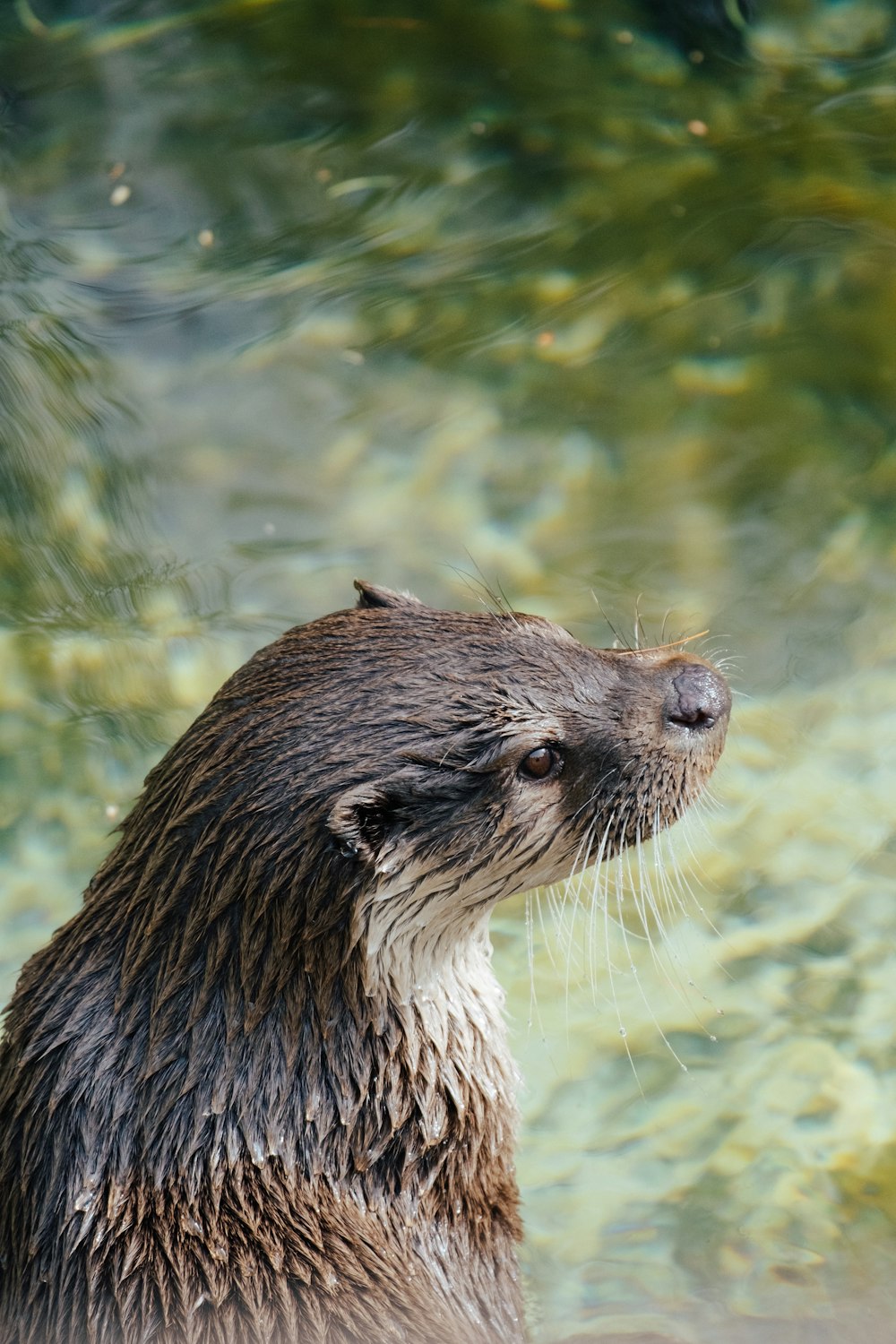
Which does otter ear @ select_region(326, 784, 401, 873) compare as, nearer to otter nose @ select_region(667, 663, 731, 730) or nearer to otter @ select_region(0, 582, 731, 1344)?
otter @ select_region(0, 582, 731, 1344)

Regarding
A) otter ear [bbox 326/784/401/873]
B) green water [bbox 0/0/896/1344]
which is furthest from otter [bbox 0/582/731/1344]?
green water [bbox 0/0/896/1344]

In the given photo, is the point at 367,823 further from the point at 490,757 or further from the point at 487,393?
the point at 487,393

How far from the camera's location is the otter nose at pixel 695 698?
2.71 meters

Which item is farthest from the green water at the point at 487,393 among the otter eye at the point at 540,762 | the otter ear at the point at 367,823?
the otter ear at the point at 367,823

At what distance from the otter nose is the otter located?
7 centimetres

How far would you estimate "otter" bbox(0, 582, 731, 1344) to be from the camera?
2279mm

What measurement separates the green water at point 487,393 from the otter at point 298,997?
1.24 metres

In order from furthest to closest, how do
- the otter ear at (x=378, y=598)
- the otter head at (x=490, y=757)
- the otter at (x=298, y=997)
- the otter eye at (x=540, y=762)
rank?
the otter ear at (x=378, y=598)
the otter eye at (x=540, y=762)
the otter head at (x=490, y=757)
the otter at (x=298, y=997)

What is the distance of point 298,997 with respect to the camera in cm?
242

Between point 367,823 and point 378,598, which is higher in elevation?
point 378,598

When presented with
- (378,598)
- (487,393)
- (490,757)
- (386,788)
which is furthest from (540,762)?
(487,393)

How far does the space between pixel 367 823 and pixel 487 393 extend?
2339mm

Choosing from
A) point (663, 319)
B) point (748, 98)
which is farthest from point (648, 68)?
point (663, 319)

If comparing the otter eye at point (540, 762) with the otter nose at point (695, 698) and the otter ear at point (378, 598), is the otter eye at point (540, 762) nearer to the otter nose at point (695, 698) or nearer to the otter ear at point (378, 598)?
the otter nose at point (695, 698)
